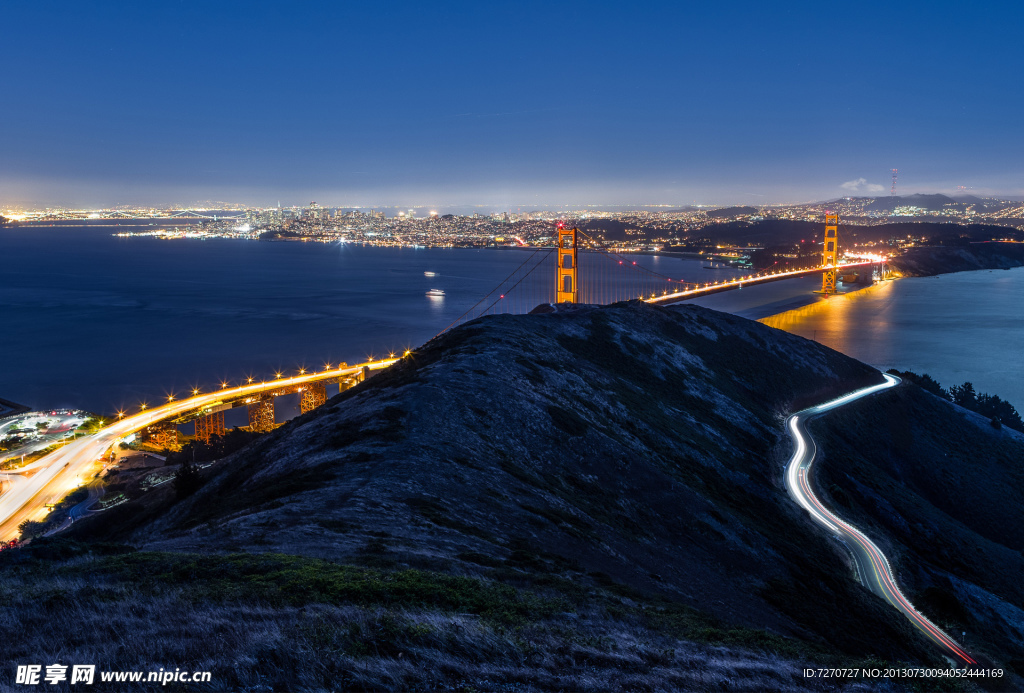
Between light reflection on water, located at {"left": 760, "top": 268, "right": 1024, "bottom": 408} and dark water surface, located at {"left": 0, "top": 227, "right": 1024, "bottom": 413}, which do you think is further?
light reflection on water, located at {"left": 760, "top": 268, "right": 1024, "bottom": 408}

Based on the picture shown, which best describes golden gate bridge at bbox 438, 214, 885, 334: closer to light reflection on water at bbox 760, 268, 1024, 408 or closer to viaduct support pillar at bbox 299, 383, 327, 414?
light reflection on water at bbox 760, 268, 1024, 408

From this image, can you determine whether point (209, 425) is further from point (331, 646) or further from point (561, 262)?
point (331, 646)

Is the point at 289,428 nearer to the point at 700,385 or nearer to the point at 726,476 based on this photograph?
the point at 726,476

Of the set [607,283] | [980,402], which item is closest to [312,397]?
[980,402]

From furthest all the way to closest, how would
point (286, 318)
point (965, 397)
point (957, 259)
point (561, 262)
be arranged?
point (957, 259) < point (286, 318) < point (561, 262) < point (965, 397)

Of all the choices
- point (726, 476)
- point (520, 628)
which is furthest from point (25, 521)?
point (726, 476)

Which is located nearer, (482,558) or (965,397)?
(482,558)

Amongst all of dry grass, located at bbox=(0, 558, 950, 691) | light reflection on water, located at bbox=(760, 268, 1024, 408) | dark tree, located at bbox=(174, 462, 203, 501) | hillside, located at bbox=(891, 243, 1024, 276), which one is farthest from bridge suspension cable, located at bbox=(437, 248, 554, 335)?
hillside, located at bbox=(891, 243, 1024, 276)
